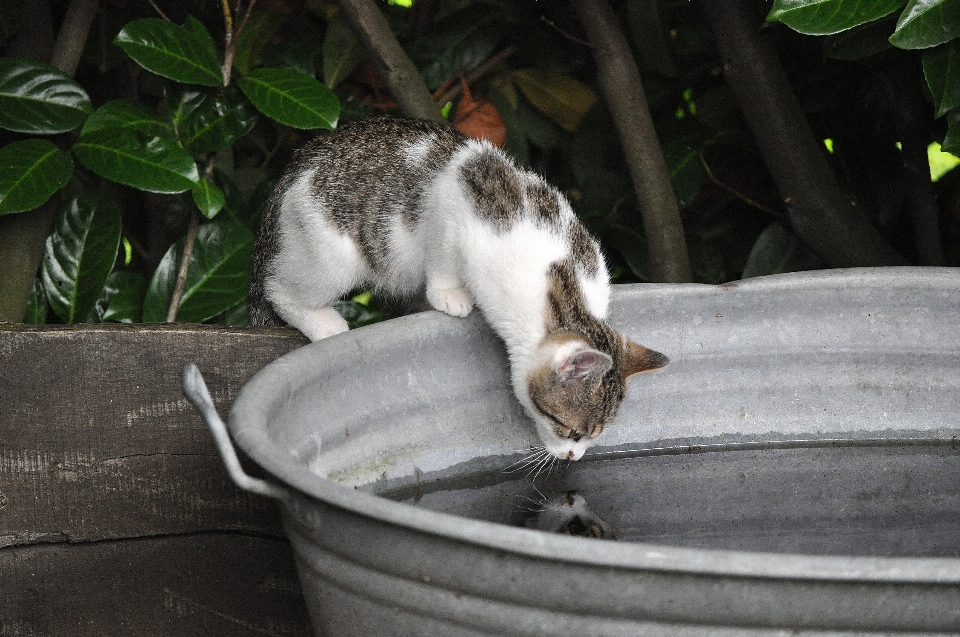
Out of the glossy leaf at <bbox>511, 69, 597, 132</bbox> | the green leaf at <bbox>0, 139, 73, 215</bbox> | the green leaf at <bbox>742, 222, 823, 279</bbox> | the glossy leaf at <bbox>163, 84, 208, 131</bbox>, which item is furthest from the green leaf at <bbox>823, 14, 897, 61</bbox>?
the green leaf at <bbox>0, 139, 73, 215</bbox>

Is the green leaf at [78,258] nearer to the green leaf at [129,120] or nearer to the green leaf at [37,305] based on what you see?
the green leaf at [37,305]

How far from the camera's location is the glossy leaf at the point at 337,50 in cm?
Result: 256

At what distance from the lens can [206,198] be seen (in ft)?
7.18

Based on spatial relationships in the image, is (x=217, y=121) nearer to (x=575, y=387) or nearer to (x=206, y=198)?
(x=206, y=198)

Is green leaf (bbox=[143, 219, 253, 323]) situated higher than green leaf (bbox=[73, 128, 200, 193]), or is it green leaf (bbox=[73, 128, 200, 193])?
green leaf (bbox=[73, 128, 200, 193])

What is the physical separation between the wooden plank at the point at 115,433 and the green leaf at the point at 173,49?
702 millimetres

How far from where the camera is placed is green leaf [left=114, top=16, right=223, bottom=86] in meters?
2.17

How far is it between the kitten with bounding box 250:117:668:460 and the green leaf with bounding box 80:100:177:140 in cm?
30

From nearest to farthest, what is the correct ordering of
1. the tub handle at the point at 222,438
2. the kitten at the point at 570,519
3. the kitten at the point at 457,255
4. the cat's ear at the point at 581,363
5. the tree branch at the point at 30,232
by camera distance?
the tub handle at the point at 222,438, the kitten at the point at 570,519, the cat's ear at the point at 581,363, the kitten at the point at 457,255, the tree branch at the point at 30,232

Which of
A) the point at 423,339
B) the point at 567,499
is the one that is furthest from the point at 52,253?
the point at 567,499

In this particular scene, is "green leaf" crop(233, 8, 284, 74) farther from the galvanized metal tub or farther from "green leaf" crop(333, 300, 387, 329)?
the galvanized metal tub

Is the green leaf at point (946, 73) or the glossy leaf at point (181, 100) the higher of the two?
the green leaf at point (946, 73)

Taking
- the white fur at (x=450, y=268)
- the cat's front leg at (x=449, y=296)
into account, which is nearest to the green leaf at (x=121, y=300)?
the white fur at (x=450, y=268)

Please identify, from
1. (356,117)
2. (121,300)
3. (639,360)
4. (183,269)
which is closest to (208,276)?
(183,269)
